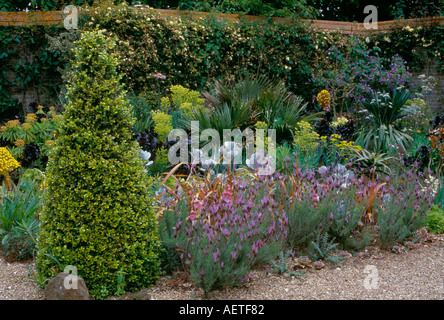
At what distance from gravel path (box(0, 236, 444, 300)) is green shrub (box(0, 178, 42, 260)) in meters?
0.10

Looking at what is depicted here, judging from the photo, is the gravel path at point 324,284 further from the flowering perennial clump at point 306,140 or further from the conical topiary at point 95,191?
the flowering perennial clump at point 306,140

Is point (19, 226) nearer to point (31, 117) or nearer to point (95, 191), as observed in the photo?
point (95, 191)

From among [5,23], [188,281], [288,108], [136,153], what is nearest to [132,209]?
[136,153]

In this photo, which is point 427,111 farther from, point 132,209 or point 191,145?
point 132,209

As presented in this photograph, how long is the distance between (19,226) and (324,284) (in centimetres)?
232

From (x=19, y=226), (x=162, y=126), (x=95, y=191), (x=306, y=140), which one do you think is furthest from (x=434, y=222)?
(x=19, y=226)

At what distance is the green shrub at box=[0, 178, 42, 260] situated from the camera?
10.5 ft

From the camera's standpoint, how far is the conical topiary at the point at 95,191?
2.44 m

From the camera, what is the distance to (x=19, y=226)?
3285mm

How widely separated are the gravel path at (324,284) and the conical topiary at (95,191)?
0.85 feet

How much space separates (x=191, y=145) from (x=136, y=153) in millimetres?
2654

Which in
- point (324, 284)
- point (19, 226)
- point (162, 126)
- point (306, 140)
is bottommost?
point (324, 284)

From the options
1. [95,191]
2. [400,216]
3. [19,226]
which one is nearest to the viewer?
[95,191]

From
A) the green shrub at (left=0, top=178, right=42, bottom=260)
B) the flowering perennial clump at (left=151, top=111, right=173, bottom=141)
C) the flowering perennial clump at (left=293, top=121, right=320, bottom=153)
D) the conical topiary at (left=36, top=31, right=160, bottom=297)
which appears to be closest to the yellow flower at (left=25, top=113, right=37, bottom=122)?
the flowering perennial clump at (left=151, top=111, right=173, bottom=141)
